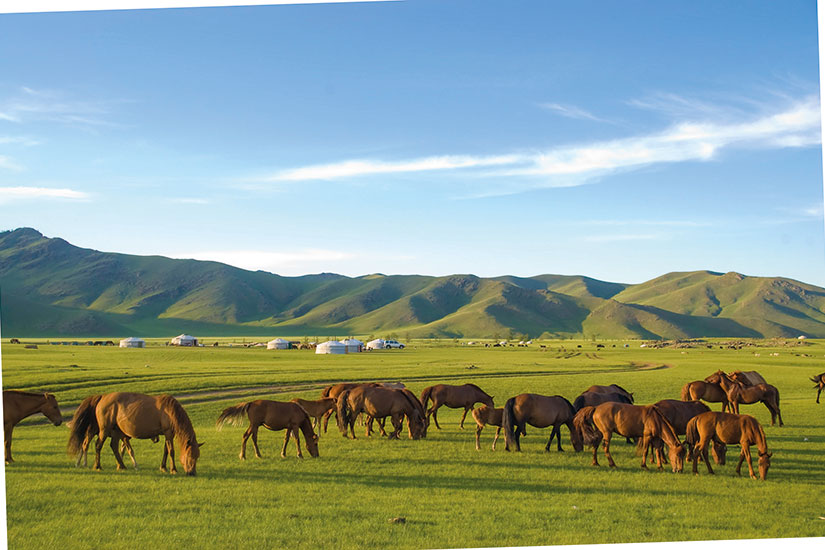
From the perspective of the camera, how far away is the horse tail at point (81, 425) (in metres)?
14.9

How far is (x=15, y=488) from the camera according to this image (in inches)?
524

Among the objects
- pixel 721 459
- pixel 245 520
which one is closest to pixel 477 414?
pixel 721 459

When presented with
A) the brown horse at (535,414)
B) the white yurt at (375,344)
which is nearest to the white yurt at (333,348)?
the white yurt at (375,344)

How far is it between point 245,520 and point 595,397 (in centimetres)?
1341

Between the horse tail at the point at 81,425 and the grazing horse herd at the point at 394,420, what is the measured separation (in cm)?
2

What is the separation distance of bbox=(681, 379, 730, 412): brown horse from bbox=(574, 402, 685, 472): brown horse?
10.5 metres

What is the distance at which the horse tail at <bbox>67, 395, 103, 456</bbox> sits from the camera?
48.9ft

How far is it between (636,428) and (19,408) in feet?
54.8

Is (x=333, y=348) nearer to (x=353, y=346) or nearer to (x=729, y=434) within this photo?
(x=353, y=346)

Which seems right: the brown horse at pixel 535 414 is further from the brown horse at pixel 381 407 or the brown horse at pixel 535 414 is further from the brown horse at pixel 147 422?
the brown horse at pixel 147 422

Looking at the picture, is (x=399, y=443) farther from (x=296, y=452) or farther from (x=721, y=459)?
(x=721, y=459)

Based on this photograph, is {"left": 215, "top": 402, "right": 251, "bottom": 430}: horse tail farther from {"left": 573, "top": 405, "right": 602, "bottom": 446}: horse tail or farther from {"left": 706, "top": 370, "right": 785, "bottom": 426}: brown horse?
{"left": 706, "top": 370, "right": 785, "bottom": 426}: brown horse

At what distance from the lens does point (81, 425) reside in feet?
49.0

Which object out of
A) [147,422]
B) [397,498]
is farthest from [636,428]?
[147,422]
